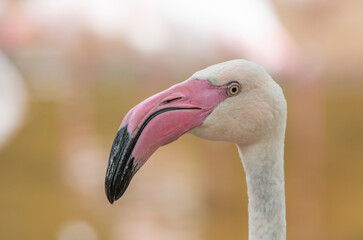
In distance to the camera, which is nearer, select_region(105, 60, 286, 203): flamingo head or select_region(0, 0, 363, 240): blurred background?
select_region(105, 60, 286, 203): flamingo head

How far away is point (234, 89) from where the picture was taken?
1753mm

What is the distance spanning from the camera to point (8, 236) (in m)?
5.23

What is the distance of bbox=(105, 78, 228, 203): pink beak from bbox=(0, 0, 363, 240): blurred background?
3732mm

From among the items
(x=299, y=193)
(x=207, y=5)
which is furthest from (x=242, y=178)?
(x=207, y=5)

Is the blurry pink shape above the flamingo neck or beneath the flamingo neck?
above

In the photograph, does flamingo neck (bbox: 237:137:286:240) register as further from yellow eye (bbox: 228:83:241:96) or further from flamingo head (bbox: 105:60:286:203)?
yellow eye (bbox: 228:83:241:96)

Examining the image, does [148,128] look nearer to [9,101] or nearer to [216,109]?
[216,109]

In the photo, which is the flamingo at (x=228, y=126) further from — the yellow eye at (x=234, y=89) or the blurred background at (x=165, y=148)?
the blurred background at (x=165, y=148)

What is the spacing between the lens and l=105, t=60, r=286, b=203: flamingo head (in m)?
1.67

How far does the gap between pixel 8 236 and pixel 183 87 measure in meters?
Result: 3.98

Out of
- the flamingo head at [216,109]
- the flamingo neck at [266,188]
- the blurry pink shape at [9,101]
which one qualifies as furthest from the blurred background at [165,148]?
the flamingo head at [216,109]

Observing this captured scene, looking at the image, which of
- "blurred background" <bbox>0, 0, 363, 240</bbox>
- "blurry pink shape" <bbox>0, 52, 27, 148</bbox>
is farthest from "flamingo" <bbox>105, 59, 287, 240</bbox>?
"blurry pink shape" <bbox>0, 52, 27, 148</bbox>

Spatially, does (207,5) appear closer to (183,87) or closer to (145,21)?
(145,21)

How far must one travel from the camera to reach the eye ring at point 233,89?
1741 millimetres
